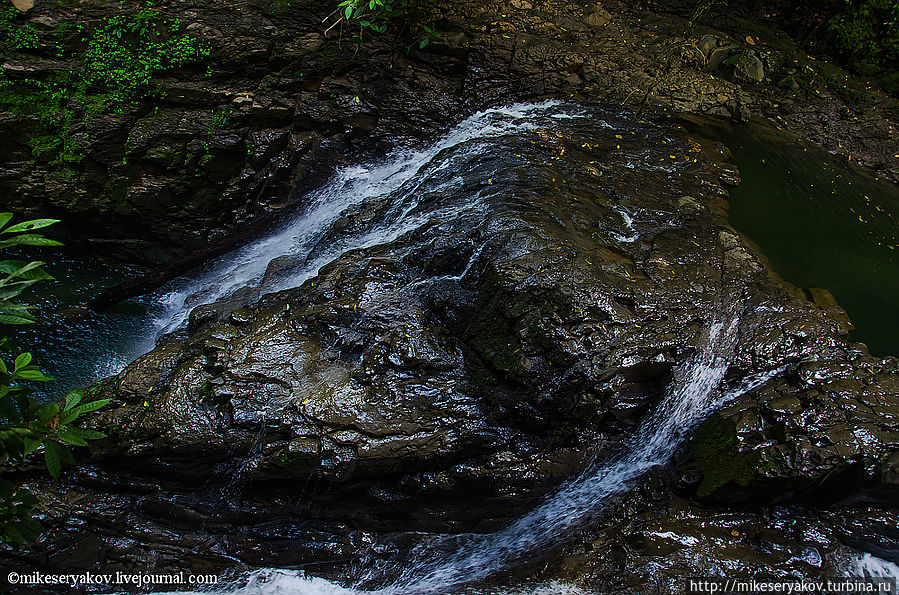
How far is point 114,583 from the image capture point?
3912 millimetres

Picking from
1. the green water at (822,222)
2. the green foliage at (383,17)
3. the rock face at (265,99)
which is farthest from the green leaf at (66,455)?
the green water at (822,222)

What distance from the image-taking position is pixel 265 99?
6238mm

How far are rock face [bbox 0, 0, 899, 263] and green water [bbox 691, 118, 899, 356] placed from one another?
558 mm

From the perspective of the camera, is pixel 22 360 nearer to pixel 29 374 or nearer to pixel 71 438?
pixel 29 374

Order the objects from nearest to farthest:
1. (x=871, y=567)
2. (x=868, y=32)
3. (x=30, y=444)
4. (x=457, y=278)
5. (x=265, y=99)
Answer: (x=30, y=444) → (x=871, y=567) → (x=457, y=278) → (x=265, y=99) → (x=868, y=32)

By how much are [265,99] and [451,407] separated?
4.62m

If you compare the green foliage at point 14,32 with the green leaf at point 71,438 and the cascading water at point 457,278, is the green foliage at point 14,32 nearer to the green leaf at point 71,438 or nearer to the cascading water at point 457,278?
the cascading water at point 457,278

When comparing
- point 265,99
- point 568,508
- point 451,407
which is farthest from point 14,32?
point 568,508

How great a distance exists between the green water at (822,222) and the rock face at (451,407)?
0.82 metres

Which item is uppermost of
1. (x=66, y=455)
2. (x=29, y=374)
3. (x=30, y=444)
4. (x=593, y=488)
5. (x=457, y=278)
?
(x=29, y=374)

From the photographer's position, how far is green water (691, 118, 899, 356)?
16.8 ft

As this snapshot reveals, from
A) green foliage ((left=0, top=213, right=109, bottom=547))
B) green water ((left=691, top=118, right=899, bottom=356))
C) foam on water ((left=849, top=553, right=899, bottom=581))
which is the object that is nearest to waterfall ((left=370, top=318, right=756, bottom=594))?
foam on water ((left=849, top=553, right=899, bottom=581))

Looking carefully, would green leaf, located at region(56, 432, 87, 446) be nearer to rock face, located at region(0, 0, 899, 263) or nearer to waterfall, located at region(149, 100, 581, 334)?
waterfall, located at region(149, 100, 581, 334)

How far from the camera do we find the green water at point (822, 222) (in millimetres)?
5125
